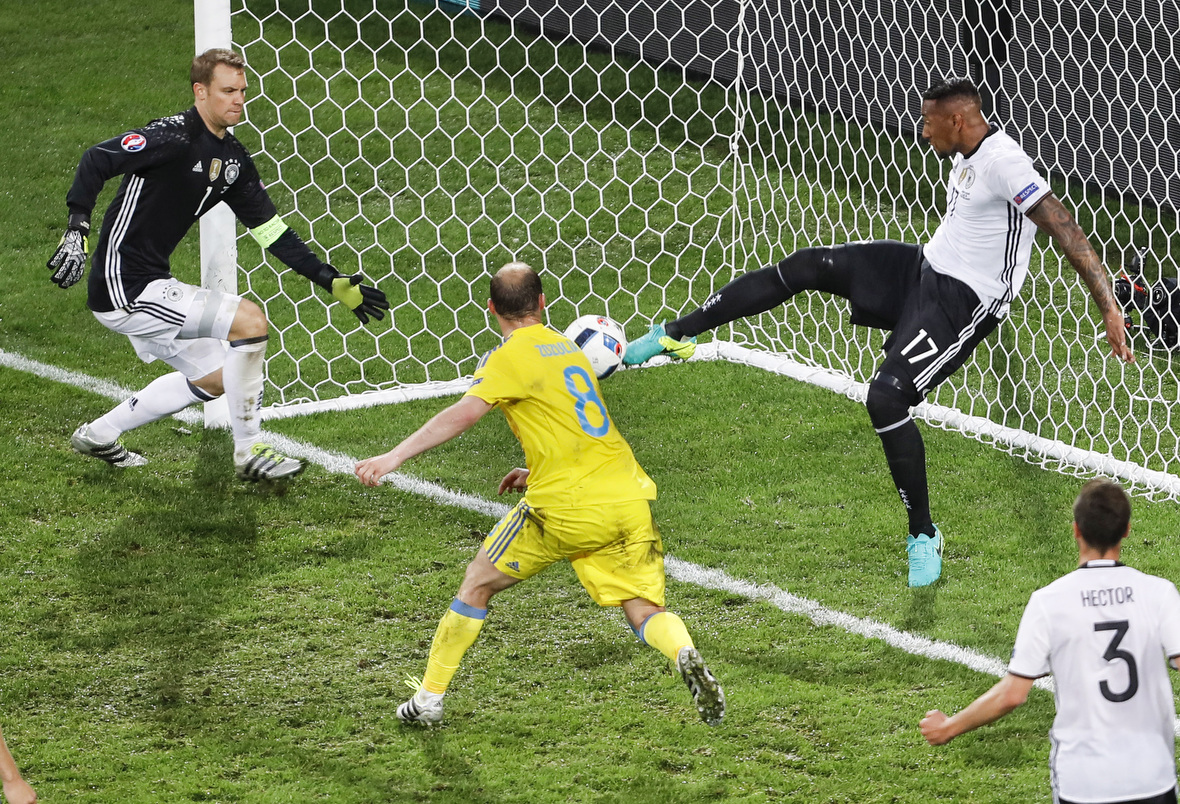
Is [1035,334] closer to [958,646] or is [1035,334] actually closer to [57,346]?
[958,646]

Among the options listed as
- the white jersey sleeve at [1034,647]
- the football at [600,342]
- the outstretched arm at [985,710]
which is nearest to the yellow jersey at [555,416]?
the football at [600,342]

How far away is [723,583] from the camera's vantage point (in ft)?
20.0

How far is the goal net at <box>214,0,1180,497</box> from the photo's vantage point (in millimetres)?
8742

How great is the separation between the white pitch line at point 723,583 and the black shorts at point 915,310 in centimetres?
97

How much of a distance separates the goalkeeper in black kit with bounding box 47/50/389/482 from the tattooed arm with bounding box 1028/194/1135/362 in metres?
2.94

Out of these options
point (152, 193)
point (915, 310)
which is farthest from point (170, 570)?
point (915, 310)

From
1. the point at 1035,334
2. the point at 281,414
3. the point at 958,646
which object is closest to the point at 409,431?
the point at 281,414

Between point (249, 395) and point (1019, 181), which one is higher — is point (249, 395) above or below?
below

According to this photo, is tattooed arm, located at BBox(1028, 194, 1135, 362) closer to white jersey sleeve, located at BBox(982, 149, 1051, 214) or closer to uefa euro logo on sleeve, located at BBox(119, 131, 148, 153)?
white jersey sleeve, located at BBox(982, 149, 1051, 214)

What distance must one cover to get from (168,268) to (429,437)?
8.43 ft

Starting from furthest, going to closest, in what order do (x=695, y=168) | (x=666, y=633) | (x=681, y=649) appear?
(x=695, y=168), (x=666, y=633), (x=681, y=649)

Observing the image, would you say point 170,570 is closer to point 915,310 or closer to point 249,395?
point 249,395

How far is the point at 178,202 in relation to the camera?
6.57 m

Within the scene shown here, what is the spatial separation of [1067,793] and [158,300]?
179 inches
